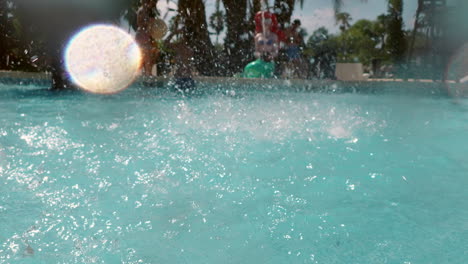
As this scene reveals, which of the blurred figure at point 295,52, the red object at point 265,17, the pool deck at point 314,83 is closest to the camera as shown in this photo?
the red object at point 265,17

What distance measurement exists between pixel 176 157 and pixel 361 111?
4.55 metres

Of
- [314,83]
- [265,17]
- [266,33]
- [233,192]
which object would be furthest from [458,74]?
[233,192]

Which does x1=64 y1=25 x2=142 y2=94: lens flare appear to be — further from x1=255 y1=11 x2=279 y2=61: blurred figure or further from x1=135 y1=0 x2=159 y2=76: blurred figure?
x1=255 y1=11 x2=279 y2=61: blurred figure

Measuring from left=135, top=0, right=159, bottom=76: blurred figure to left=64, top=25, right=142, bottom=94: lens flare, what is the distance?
0.23 metres

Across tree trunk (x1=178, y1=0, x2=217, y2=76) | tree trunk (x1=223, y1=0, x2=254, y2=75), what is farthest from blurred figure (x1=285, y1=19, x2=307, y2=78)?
tree trunk (x1=178, y1=0, x2=217, y2=76)

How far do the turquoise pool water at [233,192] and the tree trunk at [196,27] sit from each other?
10207 mm

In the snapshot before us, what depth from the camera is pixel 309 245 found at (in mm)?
2084

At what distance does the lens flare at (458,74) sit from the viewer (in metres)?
10.9

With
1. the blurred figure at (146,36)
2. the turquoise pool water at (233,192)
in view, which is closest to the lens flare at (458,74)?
the turquoise pool water at (233,192)

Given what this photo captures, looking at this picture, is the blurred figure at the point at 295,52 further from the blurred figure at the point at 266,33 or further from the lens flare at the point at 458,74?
the lens flare at the point at 458,74

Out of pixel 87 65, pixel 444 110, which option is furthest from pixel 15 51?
pixel 444 110

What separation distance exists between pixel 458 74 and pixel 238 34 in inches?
310

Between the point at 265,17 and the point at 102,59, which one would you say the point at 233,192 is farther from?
the point at 102,59

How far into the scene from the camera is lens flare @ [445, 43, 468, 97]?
1090 centimetres
